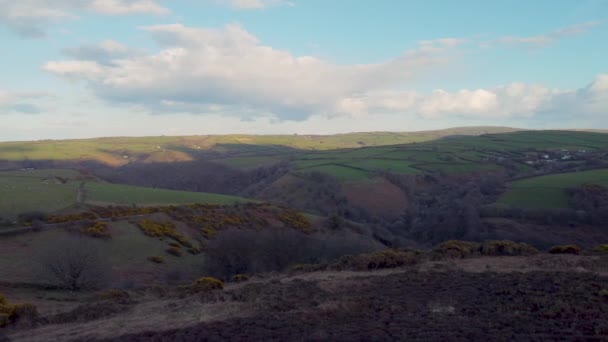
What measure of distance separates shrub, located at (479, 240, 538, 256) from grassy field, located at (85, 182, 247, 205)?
36.7 meters

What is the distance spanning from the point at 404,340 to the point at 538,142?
290 ft

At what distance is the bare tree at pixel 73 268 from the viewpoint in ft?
89.0

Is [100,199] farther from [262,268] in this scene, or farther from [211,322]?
[211,322]

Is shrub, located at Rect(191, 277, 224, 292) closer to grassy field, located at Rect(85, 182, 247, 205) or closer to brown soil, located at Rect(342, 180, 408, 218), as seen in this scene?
grassy field, located at Rect(85, 182, 247, 205)

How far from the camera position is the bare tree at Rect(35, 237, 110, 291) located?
27.1 m

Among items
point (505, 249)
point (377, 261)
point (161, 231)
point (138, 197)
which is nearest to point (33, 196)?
point (138, 197)

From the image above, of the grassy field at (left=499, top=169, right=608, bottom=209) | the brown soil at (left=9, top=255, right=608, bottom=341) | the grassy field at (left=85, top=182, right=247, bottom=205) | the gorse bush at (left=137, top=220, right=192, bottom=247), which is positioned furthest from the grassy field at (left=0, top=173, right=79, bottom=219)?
the grassy field at (left=499, top=169, right=608, bottom=209)

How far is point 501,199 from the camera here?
54094 millimetres

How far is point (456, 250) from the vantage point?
2425 centimetres

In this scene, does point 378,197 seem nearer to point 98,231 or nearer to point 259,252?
point 259,252

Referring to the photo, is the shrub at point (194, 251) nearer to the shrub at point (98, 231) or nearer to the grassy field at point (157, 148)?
the shrub at point (98, 231)

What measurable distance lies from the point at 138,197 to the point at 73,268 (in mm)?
28595

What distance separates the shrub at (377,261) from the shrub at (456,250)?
69.5 inches

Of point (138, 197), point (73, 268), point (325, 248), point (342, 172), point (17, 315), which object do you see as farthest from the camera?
point (342, 172)
